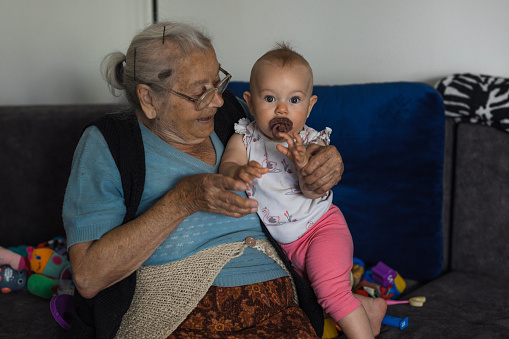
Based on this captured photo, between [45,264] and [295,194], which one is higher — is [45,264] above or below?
below

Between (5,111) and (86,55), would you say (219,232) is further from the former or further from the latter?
(86,55)

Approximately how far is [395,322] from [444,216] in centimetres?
68

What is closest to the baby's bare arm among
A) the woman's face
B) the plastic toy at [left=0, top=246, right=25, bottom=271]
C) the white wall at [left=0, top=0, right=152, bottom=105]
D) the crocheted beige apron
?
the woman's face

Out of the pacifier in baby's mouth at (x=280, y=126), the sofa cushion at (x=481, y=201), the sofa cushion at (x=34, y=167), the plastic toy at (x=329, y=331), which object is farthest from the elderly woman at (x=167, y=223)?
the sofa cushion at (x=481, y=201)

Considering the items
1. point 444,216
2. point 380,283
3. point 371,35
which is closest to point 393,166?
point 444,216

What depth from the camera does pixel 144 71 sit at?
1.63 m

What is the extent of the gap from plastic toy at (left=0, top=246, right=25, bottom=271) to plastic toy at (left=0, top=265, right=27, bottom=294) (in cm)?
2

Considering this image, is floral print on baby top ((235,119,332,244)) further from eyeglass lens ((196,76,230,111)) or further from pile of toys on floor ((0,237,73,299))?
pile of toys on floor ((0,237,73,299))

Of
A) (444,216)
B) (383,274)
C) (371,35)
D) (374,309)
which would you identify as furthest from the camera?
(371,35)

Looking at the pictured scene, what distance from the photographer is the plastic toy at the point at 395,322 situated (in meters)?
1.82

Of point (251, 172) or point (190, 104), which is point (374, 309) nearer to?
point (251, 172)

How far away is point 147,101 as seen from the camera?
1663 mm

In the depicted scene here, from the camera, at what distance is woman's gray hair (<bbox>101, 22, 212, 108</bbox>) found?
1.61 metres

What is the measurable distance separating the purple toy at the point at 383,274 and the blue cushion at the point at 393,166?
0.15 metres
